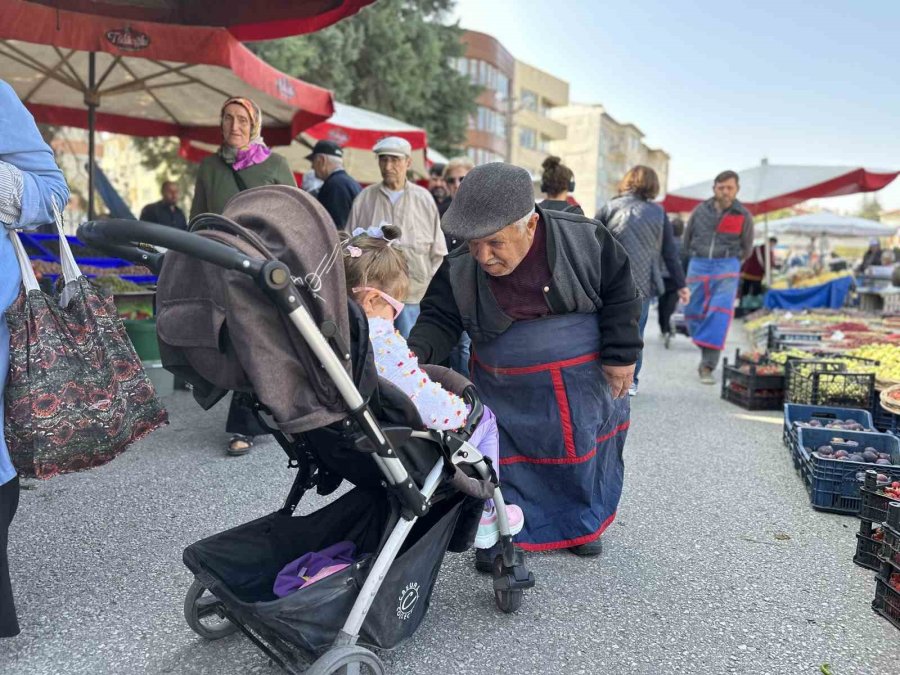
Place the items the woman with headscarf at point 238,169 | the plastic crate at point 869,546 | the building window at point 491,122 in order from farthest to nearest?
the building window at point 491,122 → the woman with headscarf at point 238,169 → the plastic crate at point 869,546

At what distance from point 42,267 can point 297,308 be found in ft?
15.5

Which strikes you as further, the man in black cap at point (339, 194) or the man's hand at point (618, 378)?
the man in black cap at point (339, 194)

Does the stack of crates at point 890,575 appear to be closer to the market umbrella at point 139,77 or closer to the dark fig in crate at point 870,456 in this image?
the dark fig in crate at point 870,456

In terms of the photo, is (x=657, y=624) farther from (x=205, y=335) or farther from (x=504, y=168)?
(x=205, y=335)

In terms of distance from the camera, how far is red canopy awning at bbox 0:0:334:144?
5117 mm

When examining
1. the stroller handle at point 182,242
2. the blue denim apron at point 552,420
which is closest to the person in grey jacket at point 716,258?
the blue denim apron at point 552,420

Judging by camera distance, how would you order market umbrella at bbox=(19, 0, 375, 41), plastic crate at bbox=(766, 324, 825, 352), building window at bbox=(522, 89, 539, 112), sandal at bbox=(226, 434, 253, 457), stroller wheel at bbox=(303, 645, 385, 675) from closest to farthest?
1. stroller wheel at bbox=(303, 645, 385, 675)
2. sandal at bbox=(226, 434, 253, 457)
3. market umbrella at bbox=(19, 0, 375, 41)
4. plastic crate at bbox=(766, 324, 825, 352)
5. building window at bbox=(522, 89, 539, 112)

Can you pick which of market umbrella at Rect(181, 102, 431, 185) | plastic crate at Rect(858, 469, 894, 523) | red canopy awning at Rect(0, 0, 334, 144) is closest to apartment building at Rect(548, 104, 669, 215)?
market umbrella at Rect(181, 102, 431, 185)

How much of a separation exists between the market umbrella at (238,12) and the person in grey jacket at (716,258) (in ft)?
14.0

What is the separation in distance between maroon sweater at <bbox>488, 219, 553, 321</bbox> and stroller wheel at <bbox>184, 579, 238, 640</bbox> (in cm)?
154

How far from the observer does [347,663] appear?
2047mm

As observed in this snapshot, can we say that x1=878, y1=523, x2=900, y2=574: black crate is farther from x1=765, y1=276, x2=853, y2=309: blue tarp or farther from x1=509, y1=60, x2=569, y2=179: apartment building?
x1=509, y1=60, x2=569, y2=179: apartment building

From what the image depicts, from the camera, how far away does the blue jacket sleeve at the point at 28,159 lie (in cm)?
234

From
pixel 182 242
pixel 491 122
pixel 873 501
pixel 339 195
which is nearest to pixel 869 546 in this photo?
pixel 873 501
